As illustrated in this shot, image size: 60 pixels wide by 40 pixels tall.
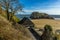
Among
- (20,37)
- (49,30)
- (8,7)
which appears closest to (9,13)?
(8,7)

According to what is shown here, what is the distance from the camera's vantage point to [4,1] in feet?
73.2

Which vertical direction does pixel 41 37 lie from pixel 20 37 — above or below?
below

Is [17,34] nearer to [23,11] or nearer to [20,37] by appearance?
[20,37]

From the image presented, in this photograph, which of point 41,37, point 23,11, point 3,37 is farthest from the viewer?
point 23,11

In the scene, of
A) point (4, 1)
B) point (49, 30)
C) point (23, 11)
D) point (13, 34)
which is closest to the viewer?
point (13, 34)

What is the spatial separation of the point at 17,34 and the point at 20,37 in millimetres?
259

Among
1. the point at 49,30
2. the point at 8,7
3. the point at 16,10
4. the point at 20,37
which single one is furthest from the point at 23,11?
the point at 20,37

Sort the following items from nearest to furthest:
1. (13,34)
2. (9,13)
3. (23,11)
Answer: (13,34)
(9,13)
(23,11)

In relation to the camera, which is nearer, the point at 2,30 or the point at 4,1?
the point at 2,30

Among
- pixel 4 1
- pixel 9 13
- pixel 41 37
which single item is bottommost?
pixel 41 37

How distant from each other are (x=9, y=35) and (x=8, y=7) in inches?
561

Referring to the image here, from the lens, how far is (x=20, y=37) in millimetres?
10242

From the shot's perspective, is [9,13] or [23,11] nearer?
[9,13]

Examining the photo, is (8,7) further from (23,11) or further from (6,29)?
(6,29)
